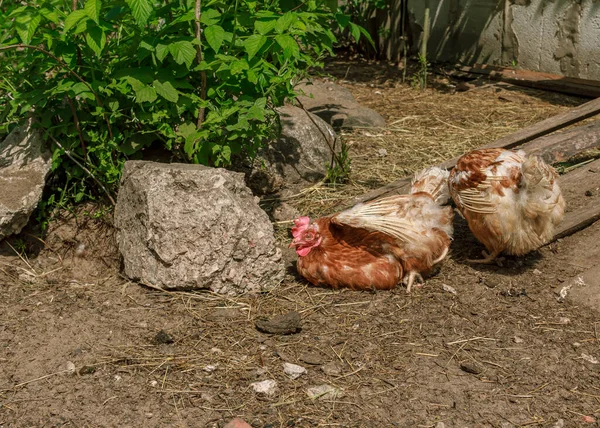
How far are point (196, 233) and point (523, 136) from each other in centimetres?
314

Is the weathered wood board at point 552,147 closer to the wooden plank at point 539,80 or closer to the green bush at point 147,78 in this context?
the green bush at point 147,78

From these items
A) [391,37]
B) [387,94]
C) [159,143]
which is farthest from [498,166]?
[391,37]

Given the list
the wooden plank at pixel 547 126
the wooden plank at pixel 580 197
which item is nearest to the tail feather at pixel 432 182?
the wooden plank at pixel 580 197

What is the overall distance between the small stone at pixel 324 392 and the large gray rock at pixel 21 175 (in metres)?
2.35

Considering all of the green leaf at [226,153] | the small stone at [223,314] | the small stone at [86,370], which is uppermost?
the green leaf at [226,153]

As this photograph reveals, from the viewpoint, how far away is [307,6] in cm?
519

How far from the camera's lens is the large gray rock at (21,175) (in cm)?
484

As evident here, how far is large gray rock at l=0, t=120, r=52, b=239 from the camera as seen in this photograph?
4.84 meters

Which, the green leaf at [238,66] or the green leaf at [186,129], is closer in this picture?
the green leaf at [238,66]

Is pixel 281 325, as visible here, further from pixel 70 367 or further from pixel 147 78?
pixel 147 78

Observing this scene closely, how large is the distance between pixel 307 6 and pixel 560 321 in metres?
Result: 2.62

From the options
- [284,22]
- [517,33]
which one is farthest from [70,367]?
[517,33]

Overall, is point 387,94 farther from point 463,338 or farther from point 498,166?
point 463,338

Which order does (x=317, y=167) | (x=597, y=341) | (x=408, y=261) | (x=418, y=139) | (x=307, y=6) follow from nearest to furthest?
1. (x=597, y=341)
2. (x=408, y=261)
3. (x=307, y=6)
4. (x=317, y=167)
5. (x=418, y=139)
